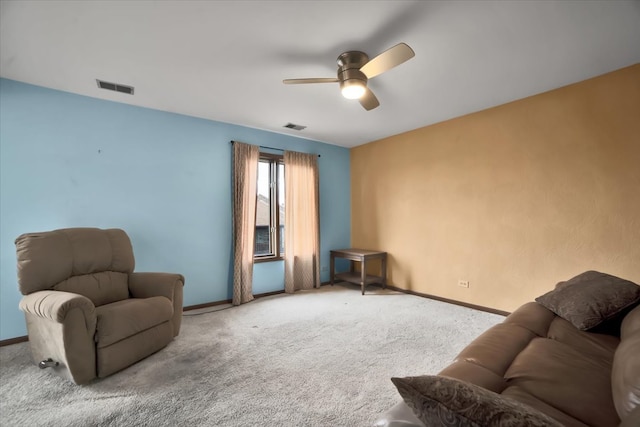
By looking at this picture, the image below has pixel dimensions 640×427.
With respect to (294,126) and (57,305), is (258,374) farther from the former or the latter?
(294,126)

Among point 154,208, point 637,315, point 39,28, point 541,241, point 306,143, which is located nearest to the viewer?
point 637,315

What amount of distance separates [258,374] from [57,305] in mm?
1408

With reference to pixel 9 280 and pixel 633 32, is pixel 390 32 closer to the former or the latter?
pixel 633 32

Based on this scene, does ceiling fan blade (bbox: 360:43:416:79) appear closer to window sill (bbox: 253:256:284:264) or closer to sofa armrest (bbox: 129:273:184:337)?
sofa armrest (bbox: 129:273:184:337)

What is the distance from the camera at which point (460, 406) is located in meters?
0.63

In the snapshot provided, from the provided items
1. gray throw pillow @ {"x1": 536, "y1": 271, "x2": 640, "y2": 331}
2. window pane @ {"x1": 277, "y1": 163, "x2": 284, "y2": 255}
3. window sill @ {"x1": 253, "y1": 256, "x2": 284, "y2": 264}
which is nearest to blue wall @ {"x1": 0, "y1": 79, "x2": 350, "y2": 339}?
window sill @ {"x1": 253, "y1": 256, "x2": 284, "y2": 264}

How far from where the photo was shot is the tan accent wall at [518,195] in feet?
8.82

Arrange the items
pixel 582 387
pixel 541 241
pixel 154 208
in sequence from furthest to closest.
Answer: pixel 154 208
pixel 541 241
pixel 582 387

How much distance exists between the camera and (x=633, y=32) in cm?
214

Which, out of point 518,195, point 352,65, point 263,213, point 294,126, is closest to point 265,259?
point 263,213

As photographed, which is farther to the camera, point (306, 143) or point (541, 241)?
point (306, 143)

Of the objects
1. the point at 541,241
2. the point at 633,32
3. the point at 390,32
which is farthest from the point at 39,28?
the point at 541,241

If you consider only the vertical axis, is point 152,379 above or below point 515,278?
below

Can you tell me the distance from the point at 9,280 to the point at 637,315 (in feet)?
15.2
